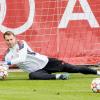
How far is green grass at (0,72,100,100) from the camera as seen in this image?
9.99m

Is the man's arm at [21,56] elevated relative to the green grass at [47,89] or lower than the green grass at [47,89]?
elevated

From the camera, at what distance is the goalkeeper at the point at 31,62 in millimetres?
13320

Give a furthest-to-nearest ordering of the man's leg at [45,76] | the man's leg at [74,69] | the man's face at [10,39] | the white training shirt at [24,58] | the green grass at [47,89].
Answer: the man's leg at [74,69] → the man's leg at [45,76] → the white training shirt at [24,58] → the man's face at [10,39] → the green grass at [47,89]

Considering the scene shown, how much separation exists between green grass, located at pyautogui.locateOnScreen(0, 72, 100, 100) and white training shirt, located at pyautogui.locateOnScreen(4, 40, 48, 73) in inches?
13.4

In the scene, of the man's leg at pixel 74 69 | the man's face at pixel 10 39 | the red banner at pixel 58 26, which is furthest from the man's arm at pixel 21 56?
the red banner at pixel 58 26

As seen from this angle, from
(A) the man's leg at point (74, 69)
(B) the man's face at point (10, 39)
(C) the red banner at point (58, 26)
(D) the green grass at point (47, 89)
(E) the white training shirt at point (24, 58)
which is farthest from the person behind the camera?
(C) the red banner at point (58, 26)

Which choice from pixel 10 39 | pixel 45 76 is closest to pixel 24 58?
pixel 10 39

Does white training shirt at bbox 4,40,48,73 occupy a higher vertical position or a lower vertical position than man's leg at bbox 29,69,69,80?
higher

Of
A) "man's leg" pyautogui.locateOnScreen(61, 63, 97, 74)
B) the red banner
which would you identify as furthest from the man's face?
the red banner

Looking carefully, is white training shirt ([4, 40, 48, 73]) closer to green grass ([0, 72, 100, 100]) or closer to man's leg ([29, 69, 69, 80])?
man's leg ([29, 69, 69, 80])

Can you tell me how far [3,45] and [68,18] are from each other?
190 centimetres

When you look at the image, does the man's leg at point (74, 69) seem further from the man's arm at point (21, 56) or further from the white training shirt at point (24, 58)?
the man's arm at point (21, 56)

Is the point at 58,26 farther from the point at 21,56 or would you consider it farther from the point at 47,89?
the point at 47,89

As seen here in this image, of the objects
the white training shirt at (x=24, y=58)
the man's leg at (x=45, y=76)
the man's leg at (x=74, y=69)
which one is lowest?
the man's leg at (x=45, y=76)
